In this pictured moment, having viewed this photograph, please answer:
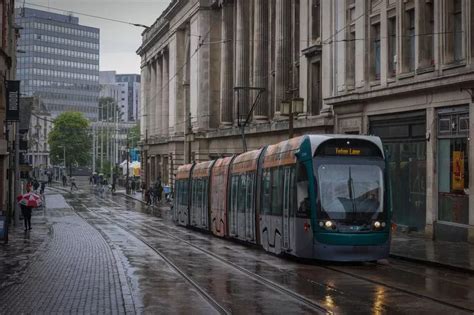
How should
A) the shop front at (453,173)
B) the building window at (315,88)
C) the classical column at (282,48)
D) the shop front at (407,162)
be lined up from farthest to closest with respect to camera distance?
the classical column at (282,48) < the building window at (315,88) < the shop front at (407,162) < the shop front at (453,173)

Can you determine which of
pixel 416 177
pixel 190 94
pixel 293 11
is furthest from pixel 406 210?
pixel 190 94

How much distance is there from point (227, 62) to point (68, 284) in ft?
157

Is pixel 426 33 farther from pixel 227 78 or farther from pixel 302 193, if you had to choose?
pixel 227 78

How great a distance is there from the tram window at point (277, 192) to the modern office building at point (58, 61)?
162 metres

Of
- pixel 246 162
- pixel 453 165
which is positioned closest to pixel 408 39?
pixel 453 165

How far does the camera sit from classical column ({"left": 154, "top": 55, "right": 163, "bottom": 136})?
89812mm

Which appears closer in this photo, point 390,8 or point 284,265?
point 284,265

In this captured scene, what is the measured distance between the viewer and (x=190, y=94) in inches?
2803

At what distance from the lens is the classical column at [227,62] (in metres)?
60.5

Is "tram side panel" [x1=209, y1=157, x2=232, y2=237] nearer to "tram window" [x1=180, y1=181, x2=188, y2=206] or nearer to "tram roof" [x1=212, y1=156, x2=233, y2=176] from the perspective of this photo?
"tram roof" [x1=212, y1=156, x2=233, y2=176]

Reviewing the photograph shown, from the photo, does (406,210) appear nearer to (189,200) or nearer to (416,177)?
(416,177)

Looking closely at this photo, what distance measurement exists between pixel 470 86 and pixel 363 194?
804 cm

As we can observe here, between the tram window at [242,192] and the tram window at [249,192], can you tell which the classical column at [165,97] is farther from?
the tram window at [249,192]

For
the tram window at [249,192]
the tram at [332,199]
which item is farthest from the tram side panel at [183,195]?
the tram at [332,199]
